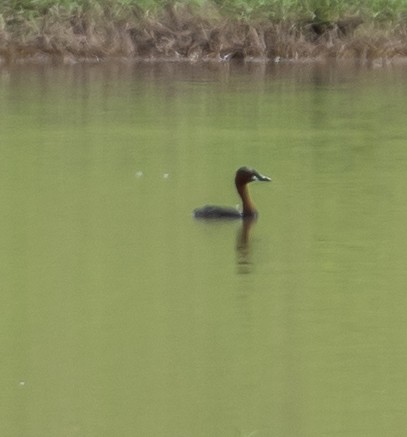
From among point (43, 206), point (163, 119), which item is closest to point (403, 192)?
point (43, 206)

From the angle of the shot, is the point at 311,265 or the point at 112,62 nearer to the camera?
the point at 311,265

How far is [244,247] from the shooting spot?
1259cm

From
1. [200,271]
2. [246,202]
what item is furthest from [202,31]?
[200,271]

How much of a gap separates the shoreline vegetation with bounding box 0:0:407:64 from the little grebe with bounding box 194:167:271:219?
1081cm

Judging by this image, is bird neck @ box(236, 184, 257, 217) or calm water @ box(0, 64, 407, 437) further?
bird neck @ box(236, 184, 257, 217)

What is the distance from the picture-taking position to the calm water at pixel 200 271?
8547mm

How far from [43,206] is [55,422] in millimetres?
5815

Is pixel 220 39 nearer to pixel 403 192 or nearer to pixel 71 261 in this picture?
pixel 403 192

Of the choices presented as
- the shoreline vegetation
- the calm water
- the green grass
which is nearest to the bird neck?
the calm water

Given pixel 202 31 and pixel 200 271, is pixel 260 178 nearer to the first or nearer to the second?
pixel 200 271

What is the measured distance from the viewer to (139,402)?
8.53m

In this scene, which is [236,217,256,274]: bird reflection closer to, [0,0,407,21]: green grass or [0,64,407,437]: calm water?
[0,64,407,437]: calm water

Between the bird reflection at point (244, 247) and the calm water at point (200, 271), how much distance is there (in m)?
0.03

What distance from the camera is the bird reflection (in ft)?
38.9
